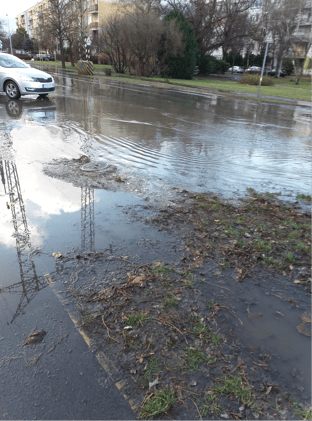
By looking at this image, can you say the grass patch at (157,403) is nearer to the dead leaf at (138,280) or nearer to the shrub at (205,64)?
the dead leaf at (138,280)

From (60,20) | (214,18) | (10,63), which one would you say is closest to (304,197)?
(10,63)

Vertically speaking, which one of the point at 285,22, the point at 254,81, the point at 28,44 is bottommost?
the point at 254,81

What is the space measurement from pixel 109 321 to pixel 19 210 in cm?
256

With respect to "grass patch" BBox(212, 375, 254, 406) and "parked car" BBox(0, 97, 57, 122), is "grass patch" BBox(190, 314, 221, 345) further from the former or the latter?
"parked car" BBox(0, 97, 57, 122)

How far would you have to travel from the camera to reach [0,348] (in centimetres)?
247

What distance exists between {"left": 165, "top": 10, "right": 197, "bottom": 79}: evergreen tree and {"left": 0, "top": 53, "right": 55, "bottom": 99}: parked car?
70.6 ft

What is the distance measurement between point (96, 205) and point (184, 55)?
3231cm

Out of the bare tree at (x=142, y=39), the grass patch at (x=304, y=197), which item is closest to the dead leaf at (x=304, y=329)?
the grass patch at (x=304, y=197)

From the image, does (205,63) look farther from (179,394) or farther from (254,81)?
(179,394)

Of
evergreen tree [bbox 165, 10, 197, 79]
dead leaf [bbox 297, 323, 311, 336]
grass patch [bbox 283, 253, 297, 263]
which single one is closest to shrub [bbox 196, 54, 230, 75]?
evergreen tree [bbox 165, 10, 197, 79]

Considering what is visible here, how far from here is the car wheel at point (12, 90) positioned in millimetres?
13805

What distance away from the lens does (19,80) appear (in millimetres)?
13477

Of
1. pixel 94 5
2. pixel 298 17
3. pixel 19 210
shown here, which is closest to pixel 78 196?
pixel 19 210

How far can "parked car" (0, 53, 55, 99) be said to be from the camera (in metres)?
13.5
